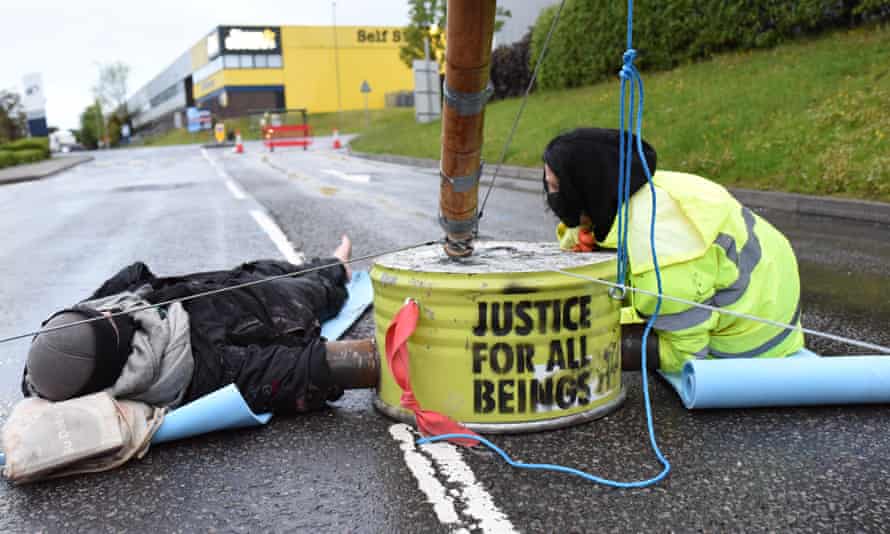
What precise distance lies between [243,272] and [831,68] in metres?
10.9

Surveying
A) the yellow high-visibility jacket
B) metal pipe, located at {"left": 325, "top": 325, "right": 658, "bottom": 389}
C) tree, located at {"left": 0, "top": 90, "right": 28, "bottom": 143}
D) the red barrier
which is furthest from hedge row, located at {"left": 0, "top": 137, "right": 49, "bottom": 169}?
the yellow high-visibility jacket

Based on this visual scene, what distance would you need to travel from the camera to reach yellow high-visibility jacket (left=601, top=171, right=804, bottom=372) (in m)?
3.04

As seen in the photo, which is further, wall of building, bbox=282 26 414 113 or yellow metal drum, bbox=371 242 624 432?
wall of building, bbox=282 26 414 113

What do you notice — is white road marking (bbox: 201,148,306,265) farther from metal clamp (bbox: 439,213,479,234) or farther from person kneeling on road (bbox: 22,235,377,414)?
metal clamp (bbox: 439,213,479,234)

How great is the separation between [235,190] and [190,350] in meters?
11.4

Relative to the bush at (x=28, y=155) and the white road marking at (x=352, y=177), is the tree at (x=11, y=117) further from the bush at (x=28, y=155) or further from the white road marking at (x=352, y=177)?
the white road marking at (x=352, y=177)

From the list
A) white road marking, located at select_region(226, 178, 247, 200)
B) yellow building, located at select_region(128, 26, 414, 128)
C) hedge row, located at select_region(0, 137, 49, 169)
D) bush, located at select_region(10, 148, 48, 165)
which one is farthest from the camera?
yellow building, located at select_region(128, 26, 414, 128)

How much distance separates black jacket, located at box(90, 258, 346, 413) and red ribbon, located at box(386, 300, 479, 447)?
41 centimetres

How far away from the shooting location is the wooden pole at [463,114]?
247 centimetres

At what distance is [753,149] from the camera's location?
10867 mm

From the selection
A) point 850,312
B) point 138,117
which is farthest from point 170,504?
point 138,117

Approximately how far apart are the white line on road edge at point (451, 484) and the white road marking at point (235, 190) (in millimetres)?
10312

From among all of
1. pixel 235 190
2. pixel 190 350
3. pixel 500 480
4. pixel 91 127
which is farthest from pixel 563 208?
pixel 91 127

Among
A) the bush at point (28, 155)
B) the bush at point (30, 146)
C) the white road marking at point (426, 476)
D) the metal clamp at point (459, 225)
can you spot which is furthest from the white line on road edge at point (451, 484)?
the bush at point (30, 146)
